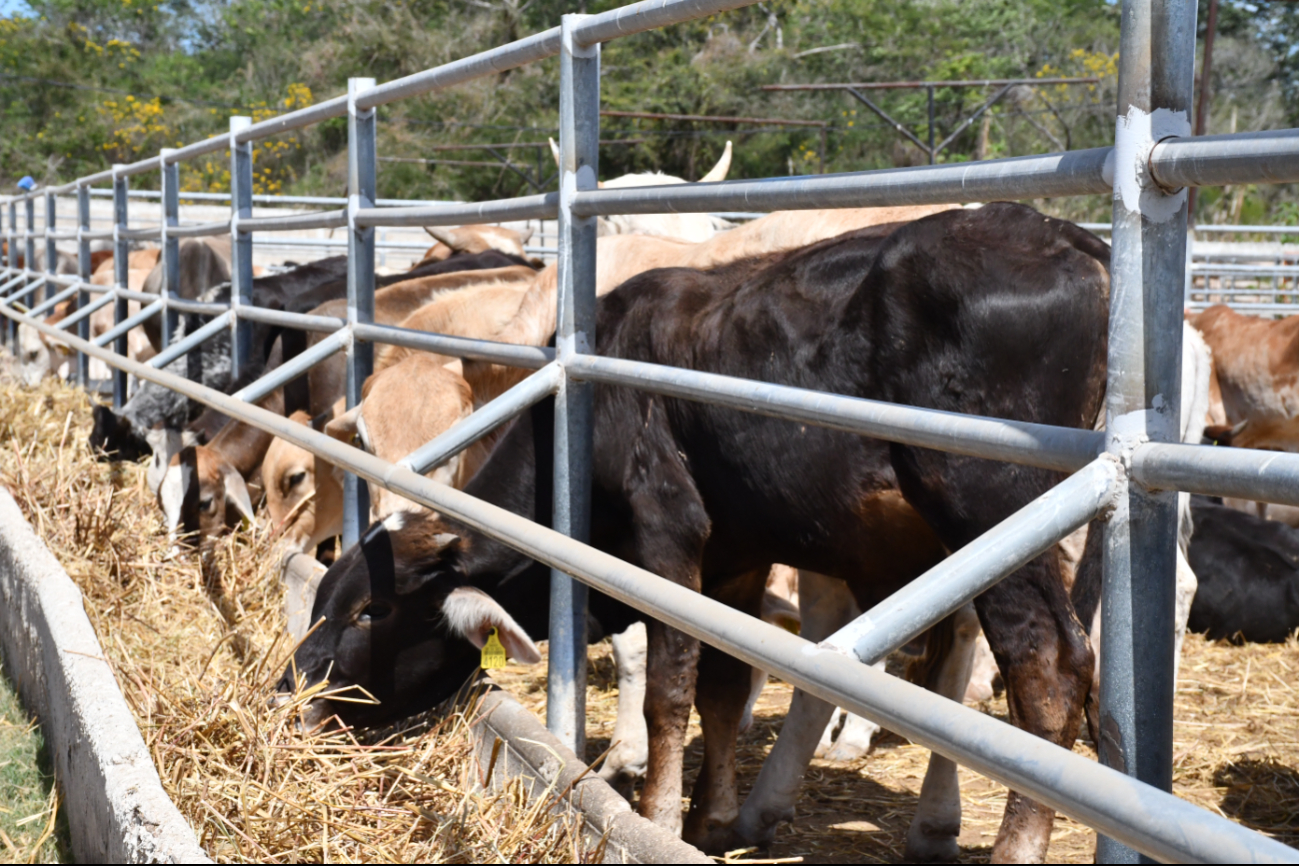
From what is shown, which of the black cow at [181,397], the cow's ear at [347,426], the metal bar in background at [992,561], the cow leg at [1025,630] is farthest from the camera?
the black cow at [181,397]

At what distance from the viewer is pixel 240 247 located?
19.8ft

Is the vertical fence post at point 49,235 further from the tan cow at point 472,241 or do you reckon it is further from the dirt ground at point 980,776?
the dirt ground at point 980,776

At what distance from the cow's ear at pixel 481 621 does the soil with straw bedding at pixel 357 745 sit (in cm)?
24

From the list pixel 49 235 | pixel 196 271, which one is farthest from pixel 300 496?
pixel 49 235

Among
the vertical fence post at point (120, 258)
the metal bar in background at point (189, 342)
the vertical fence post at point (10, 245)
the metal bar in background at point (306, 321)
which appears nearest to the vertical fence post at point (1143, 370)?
the metal bar in background at point (306, 321)

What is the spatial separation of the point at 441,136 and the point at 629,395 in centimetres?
2965

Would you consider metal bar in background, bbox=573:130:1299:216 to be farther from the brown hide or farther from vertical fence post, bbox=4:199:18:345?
vertical fence post, bbox=4:199:18:345

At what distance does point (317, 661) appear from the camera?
129 inches

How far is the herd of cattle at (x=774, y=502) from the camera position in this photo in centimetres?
274

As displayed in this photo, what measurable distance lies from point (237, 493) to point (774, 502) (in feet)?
11.1

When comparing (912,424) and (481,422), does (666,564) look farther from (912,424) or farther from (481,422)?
(912,424)

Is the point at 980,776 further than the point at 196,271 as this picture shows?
No

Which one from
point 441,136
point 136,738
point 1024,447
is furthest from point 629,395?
point 441,136

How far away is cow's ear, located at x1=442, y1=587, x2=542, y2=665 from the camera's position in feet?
10.1
